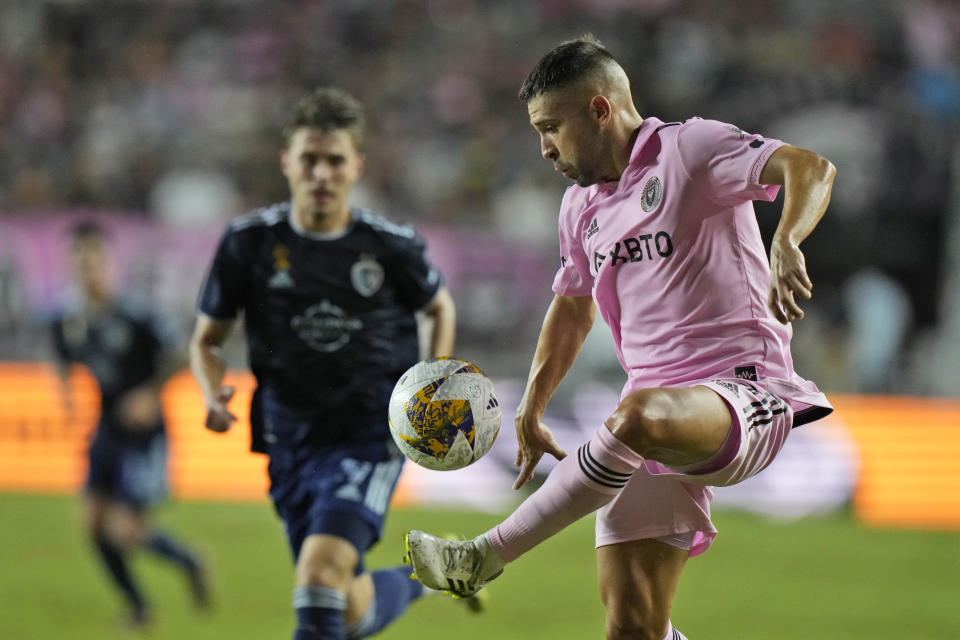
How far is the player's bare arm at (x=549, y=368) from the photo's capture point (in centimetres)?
393

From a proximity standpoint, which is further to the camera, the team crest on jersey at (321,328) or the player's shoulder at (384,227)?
the player's shoulder at (384,227)

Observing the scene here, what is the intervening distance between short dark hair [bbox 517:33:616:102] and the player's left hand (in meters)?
0.91

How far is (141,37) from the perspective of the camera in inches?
655

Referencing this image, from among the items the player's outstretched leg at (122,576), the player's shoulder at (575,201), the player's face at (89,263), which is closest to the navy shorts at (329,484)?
→ the player's shoulder at (575,201)

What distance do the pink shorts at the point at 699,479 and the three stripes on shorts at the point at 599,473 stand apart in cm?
27

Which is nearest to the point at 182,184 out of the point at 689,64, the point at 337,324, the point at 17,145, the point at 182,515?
the point at 17,145

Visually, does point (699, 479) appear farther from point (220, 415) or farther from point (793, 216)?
point (220, 415)

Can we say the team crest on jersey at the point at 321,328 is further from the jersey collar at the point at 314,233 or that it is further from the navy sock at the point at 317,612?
the navy sock at the point at 317,612

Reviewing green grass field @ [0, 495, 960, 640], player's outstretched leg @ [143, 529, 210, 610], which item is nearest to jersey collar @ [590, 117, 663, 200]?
green grass field @ [0, 495, 960, 640]

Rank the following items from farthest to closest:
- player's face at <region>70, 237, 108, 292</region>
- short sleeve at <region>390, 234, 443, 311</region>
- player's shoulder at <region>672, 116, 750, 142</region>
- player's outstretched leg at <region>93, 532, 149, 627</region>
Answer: player's face at <region>70, 237, 108, 292</region>
player's outstretched leg at <region>93, 532, 149, 627</region>
short sleeve at <region>390, 234, 443, 311</region>
player's shoulder at <region>672, 116, 750, 142</region>

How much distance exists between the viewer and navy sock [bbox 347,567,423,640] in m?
4.73

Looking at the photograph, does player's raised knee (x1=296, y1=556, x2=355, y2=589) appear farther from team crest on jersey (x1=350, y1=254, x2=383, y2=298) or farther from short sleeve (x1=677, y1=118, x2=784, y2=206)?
short sleeve (x1=677, y1=118, x2=784, y2=206)

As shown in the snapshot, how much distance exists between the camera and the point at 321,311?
15.8 ft

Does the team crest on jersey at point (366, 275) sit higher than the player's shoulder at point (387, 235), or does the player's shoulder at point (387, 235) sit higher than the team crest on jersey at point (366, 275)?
the player's shoulder at point (387, 235)
